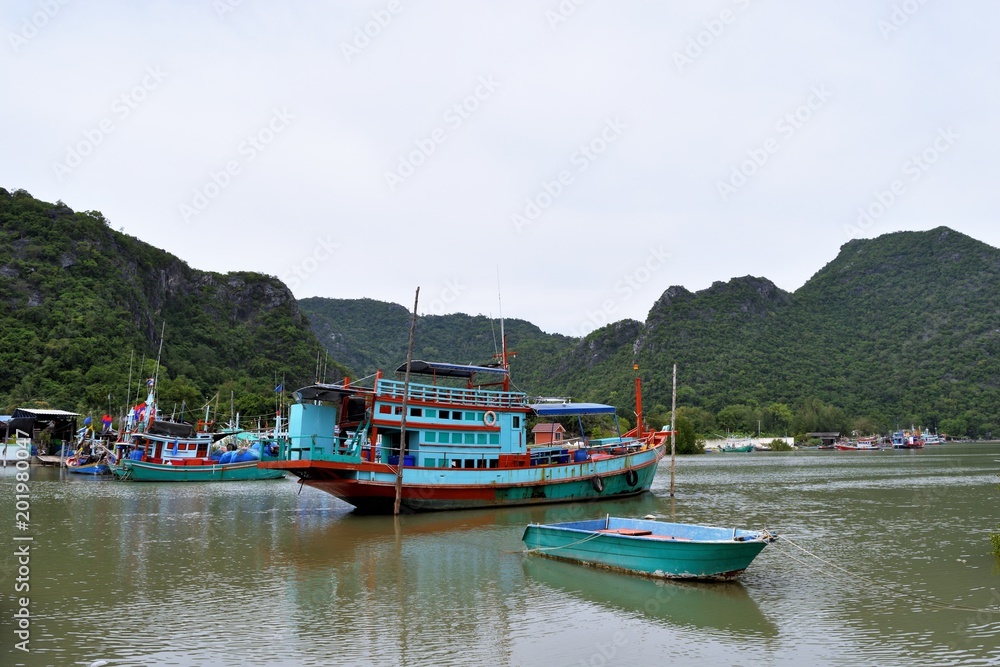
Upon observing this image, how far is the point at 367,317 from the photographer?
190250mm

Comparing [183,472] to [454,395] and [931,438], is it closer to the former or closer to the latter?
[454,395]

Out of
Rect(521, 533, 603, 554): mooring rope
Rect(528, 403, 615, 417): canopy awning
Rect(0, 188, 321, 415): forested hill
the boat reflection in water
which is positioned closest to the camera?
the boat reflection in water

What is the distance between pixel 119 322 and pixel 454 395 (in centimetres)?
6801

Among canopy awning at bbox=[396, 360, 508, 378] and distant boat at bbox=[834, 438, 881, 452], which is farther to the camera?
distant boat at bbox=[834, 438, 881, 452]

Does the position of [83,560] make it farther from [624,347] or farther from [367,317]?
[367,317]

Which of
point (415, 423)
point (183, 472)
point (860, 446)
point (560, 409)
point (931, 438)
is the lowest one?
point (183, 472)

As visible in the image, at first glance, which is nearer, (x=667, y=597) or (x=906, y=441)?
(x=667, y=597)

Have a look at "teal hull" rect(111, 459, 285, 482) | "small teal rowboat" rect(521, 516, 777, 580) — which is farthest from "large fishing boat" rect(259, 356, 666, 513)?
"teal hull" rect(111, 459, 285, 482)

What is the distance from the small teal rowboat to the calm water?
1.37 ft

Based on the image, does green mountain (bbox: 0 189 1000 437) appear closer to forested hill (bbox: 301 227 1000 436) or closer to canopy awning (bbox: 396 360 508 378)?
forested hill (bbox: 301 227 1000 436)

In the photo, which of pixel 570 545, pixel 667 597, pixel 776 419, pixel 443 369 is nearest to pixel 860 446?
pixel 776 419

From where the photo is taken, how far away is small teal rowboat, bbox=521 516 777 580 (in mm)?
14137

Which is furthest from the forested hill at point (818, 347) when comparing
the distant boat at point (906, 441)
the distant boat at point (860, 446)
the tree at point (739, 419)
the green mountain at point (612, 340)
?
the distant boat at point (906, 441)

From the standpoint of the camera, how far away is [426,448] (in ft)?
91.9
